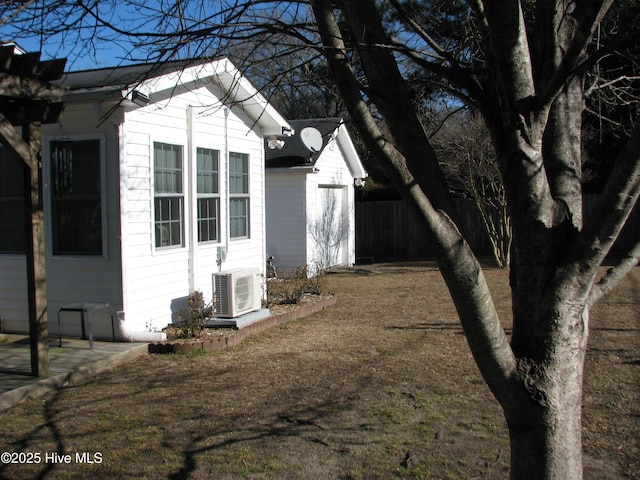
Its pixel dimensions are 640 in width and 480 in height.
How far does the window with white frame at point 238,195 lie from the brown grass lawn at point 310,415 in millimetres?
2823

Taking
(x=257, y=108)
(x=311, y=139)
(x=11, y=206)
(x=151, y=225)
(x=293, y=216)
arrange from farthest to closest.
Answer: (x=293, y=216), (x=311, y=139), (x=257, y=108), (x=11, y=206), (x=151, y=225)

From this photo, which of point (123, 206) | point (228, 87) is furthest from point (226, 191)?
point (123, 206)

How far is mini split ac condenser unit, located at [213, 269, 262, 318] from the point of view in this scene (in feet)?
29.8

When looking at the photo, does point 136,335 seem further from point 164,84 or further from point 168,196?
point 164,84

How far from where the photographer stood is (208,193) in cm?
997

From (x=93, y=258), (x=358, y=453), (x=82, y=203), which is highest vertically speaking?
(x=82, y=203)

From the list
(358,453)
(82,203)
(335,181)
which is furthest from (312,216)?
(358,453)

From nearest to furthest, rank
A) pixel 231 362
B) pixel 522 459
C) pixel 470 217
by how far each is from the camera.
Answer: pixel 522 459 < pixel 231 362 < pixel 470 217

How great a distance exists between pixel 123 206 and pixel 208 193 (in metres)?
2.10

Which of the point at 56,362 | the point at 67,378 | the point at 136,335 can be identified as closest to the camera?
the point at 67,378

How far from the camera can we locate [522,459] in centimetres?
288

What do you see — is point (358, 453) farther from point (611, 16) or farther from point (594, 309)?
point (594, 309)

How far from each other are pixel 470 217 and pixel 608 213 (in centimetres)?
1928

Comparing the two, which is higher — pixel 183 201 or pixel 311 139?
pixel 311 139
